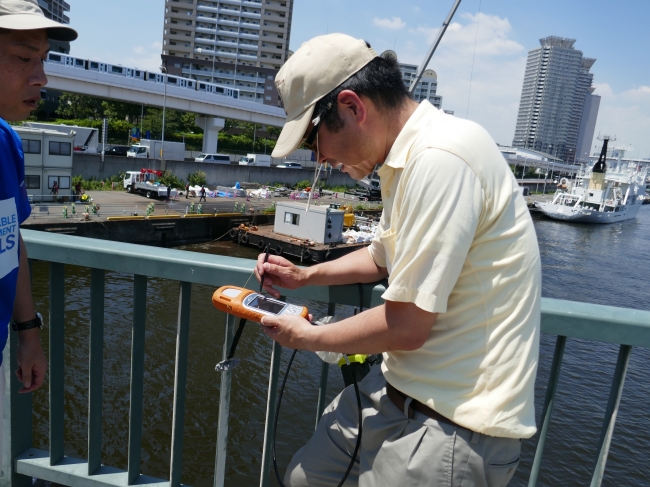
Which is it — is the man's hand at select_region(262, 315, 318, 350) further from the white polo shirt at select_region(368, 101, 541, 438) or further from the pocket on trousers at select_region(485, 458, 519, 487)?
the pocket on trousers at select_region(485, 458, 519, 487)

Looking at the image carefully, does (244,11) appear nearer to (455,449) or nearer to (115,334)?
(115,334)

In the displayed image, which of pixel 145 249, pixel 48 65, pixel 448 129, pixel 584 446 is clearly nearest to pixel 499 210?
pixel 448 129

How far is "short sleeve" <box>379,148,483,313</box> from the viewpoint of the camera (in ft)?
3.37

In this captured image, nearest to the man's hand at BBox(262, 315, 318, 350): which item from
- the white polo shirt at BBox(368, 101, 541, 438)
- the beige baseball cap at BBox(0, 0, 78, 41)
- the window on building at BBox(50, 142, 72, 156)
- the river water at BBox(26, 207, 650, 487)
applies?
the white polo shirt at BBox(368, 101, 541, 438)

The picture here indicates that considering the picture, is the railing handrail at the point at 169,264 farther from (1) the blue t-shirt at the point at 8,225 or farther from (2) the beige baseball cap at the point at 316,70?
(2) the beige baseball cap at the point at 316,70

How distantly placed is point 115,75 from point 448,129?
37.9m

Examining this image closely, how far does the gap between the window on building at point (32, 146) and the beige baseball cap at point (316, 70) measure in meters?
24.2

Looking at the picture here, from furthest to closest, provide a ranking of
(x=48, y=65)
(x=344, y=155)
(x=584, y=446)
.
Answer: (x=48, y=65) < (x=584, y=446) < (x=344, y=155)

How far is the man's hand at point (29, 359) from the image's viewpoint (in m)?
1.69

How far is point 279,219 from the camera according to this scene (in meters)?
28.2

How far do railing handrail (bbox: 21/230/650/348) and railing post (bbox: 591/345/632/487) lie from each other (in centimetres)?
6

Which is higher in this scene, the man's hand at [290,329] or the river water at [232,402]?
the man's hand at [290,329]

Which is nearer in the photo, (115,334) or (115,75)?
(115,334)

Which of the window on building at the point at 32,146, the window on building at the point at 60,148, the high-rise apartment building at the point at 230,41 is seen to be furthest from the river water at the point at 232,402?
the high-rise apartment building at the point at 230,41
